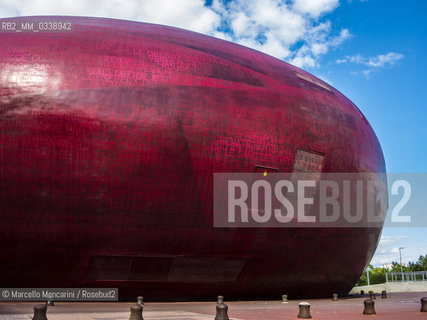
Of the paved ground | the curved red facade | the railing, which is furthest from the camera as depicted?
the railing

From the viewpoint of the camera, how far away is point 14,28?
54.7ft

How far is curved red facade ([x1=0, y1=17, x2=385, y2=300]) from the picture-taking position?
48.0 ft

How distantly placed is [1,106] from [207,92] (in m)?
6.88

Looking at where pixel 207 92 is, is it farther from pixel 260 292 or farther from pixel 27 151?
pixel 260 292

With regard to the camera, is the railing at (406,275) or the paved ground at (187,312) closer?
the paved ground at (187,312)

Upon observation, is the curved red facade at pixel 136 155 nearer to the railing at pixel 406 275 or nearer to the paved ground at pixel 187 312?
the paved ground at pixel 187 312

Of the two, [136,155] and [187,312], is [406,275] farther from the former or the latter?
[187,312]

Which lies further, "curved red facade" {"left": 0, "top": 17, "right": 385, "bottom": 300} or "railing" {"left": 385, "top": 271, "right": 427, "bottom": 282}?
"railing" {"left": 385, "top": 271, "right": 427, "bottom": 282}

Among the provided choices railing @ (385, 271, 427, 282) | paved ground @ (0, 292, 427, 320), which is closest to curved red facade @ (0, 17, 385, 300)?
paved ground @ (0, 292, 427, 320)

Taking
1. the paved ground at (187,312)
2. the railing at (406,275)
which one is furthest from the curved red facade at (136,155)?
the railing at (406,275)

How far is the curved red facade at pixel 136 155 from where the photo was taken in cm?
1463

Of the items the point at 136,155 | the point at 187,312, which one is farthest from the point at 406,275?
the point at 187,312

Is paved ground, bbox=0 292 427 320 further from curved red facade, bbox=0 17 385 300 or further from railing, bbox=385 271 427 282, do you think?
railing, bbox=385 271 427 282

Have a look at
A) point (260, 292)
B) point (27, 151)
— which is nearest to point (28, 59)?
point (27, 151)
